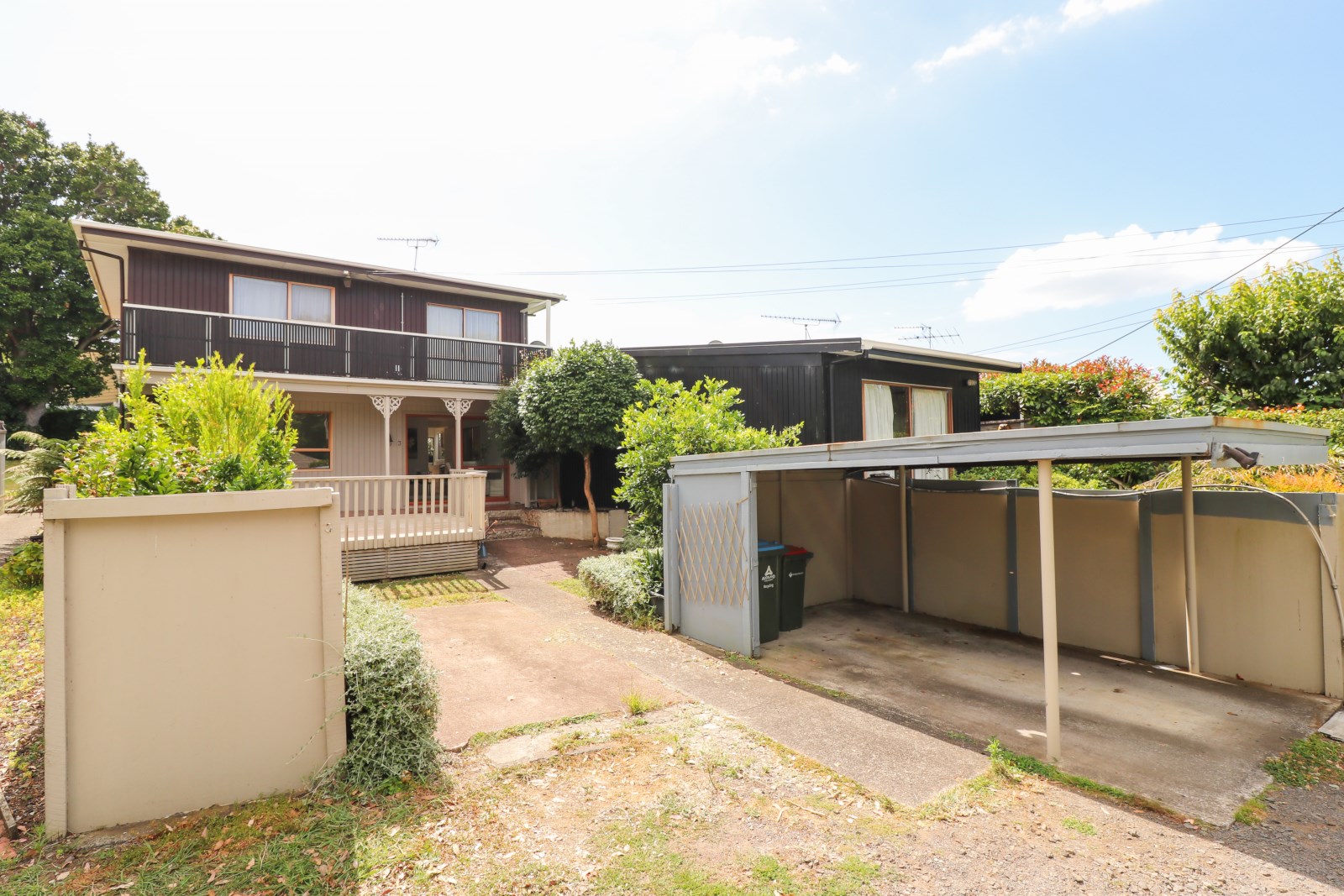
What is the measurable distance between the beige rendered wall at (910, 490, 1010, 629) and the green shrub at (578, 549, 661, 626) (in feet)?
12.1

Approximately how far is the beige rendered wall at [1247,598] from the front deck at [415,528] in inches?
364

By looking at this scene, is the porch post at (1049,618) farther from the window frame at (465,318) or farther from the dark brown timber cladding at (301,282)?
the dark brown timber cladding at (301,282)

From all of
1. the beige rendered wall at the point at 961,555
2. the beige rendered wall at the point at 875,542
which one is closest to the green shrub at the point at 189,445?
the beige rendered wall at the point at 875,542

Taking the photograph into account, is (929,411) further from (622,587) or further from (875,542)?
(622,587)

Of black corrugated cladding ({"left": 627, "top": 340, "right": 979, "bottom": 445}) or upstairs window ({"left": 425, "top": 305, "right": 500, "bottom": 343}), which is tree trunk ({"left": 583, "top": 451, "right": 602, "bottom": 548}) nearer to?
black corrugated cladding ({"left": 627, "top": 340, "right": 979, "bottom": 445})

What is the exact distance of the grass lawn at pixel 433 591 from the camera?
8508mm

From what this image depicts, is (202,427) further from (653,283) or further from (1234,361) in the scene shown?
(653,283)

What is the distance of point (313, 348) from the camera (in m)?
13.1

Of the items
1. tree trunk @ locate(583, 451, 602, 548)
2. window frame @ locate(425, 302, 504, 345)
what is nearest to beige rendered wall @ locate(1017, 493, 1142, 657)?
tree trunk @ locate(583, 451, 602, 548)

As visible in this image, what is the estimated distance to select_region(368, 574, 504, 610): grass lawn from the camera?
8.51m

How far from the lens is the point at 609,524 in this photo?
540 inches

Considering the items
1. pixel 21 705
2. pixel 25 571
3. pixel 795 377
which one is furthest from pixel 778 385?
pixel 25 571

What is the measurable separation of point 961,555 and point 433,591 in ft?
24.6

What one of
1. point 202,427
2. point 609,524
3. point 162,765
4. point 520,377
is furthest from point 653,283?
point 162,765
